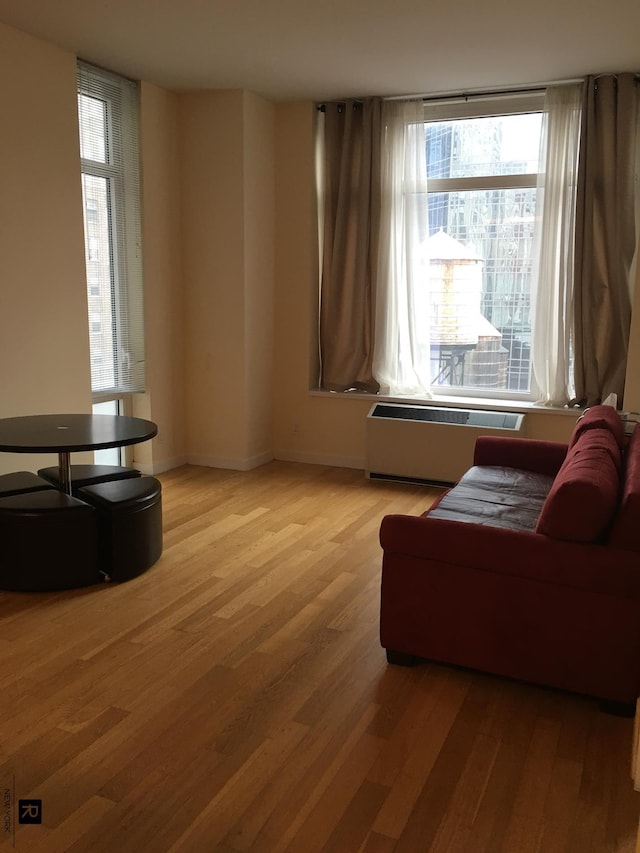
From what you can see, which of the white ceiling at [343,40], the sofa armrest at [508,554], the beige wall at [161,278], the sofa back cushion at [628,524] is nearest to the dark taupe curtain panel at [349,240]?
the white ceiling at [343,40]

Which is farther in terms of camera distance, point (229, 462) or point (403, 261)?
point (229, 462)

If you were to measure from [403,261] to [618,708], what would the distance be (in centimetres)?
392

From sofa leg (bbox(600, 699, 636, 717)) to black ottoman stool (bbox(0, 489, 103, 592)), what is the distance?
235cm

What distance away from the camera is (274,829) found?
1975mm

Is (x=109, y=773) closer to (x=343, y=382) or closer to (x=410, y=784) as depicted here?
(x=410, y=784)

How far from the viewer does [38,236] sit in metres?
4.50

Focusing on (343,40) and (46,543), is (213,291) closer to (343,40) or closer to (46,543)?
(343,40)

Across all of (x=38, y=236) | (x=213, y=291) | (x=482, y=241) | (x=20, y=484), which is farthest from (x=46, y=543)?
(x=482, y=241)

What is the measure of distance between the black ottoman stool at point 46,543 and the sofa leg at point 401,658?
1.56 metres

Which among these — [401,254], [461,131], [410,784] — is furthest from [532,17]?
Result: [410,784]

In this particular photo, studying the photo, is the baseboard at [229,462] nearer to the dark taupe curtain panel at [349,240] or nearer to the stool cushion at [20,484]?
the dark taupe curtain panel at [349,240]

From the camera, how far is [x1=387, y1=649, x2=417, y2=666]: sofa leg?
2.85 meters

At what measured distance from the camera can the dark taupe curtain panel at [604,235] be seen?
4.89m

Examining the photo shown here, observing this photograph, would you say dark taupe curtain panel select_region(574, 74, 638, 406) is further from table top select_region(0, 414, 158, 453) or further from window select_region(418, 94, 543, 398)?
table top select_region(0, 414, 158, 453)
